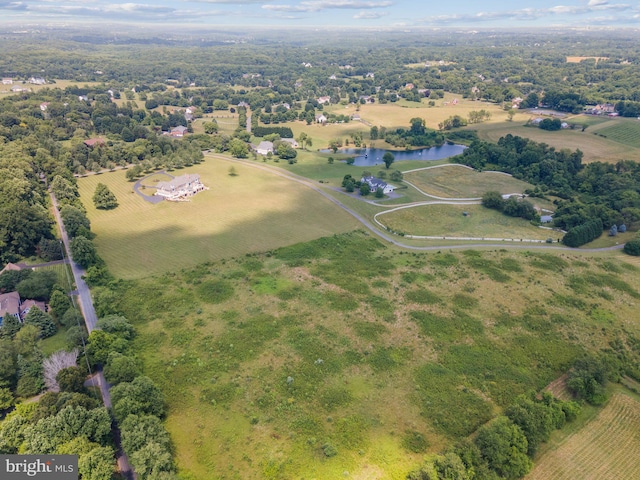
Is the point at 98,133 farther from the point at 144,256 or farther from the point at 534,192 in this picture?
the point at 534,192

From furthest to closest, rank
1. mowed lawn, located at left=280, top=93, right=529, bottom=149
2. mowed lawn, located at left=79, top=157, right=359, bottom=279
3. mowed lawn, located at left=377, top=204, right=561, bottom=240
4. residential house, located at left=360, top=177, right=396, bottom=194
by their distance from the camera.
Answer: mowed lawn, located at left=280, top=93, right=529, bottom=149 < residential house, located at left=360, top=177, right=396, bottom=194 < mowed lawn, located at left=377, top=204, right=561, bottom=240 < mowed lawn, located at left=79, top=157, right=359, bottom=279

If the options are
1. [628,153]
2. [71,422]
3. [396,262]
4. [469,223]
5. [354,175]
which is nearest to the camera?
[71,422]

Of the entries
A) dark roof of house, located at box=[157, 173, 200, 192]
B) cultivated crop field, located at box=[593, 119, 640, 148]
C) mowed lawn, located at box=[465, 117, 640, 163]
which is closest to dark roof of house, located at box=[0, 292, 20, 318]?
dark roof of house, located at box=[157, 173, 200, 192]

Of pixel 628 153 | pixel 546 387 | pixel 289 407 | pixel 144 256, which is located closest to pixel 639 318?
pixel 546 387

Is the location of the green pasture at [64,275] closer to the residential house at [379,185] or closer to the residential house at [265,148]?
the residential house at [379,185]

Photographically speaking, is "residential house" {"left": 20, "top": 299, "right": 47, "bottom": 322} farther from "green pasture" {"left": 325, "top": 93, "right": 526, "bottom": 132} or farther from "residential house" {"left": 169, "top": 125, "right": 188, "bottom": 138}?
"green pasture" {"left": 325, "top": 93, "right": 526, "bottom": 132}

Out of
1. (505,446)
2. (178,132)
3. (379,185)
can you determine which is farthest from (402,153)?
(505,446)
